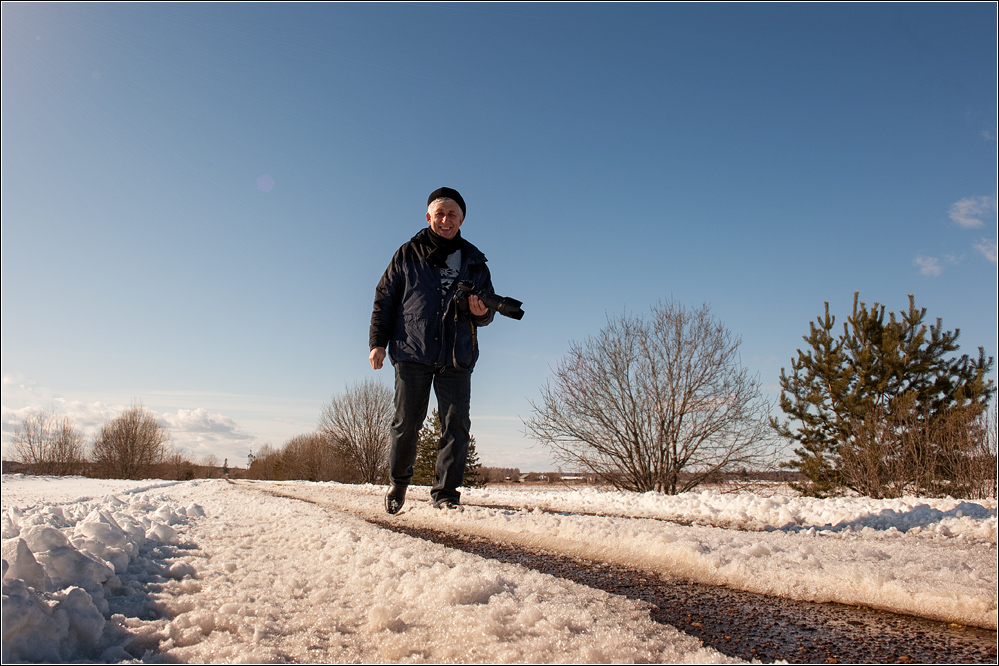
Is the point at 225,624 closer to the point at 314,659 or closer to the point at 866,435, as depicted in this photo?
the point at 314,659

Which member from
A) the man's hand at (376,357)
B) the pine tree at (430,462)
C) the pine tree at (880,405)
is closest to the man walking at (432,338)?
the man's hand at (376,357)

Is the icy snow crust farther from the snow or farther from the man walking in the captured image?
the man walking

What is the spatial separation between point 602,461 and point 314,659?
17.0 meters

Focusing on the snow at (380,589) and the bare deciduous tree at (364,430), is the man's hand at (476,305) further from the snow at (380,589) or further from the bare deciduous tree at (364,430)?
the bare deciduous tree at (364,430)

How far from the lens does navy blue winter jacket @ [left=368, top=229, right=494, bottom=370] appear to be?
3662mm

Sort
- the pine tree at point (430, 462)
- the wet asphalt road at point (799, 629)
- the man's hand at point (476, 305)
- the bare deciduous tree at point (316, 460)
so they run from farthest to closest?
1. the bare deciduous tree at point (316, 460)
2. the pine tree at point (430, 462)
3. the man's hand at point (476, 305)
4. the wet asphalt road at point (799, 629)

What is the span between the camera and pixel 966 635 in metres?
1.34

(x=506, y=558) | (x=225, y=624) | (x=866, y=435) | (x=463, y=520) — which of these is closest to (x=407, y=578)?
(x=225, y=624)

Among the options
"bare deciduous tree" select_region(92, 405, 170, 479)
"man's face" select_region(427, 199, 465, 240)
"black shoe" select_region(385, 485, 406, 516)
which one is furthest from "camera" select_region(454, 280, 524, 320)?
"bare deciduous tree" select_region(92, 405, 170, 479)

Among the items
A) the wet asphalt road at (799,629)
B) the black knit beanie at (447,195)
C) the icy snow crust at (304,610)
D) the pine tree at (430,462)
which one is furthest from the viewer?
the pine tree at (430,462)

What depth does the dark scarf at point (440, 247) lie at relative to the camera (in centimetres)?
386

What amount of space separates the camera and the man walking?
2 centimetres

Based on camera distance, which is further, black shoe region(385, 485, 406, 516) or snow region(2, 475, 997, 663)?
black shoe region(385, 485, 406, 516)

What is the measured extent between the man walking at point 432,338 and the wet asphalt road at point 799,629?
2047 mm
